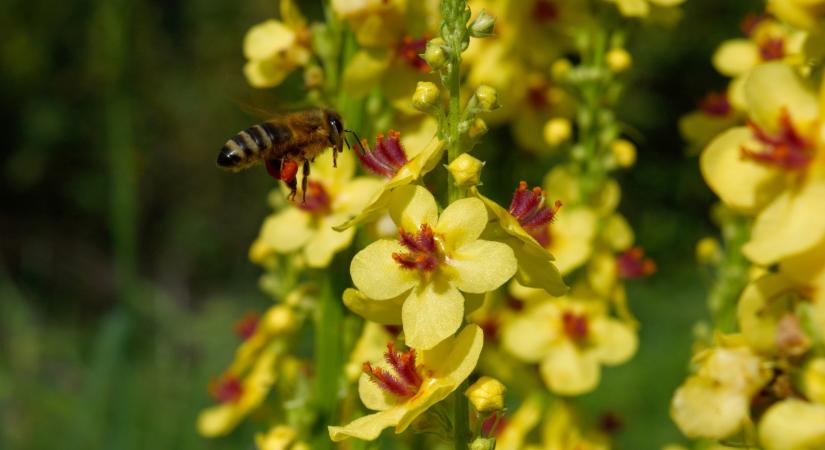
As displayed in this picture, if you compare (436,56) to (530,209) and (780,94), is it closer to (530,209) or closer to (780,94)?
(530,209)

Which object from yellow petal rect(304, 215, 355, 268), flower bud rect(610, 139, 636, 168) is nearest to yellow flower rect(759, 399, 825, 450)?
yellow petal rect(304, 215, 355, 268)

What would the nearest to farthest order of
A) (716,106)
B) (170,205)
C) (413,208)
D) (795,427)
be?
(795,427)
(413,208)
(716,106)
(170,205)

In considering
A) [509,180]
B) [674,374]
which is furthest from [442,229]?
[674,374]

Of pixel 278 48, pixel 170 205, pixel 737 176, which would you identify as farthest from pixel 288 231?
pixel 170 205

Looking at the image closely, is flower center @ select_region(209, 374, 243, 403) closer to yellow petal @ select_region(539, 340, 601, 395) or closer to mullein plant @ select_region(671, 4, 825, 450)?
yellow petal @ select_region(539, 340, 601, 395)

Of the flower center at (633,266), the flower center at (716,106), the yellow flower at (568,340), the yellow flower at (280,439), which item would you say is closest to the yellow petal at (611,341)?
the yellow flower at (568,340)

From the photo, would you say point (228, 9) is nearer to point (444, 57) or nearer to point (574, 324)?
point (574, 324)
